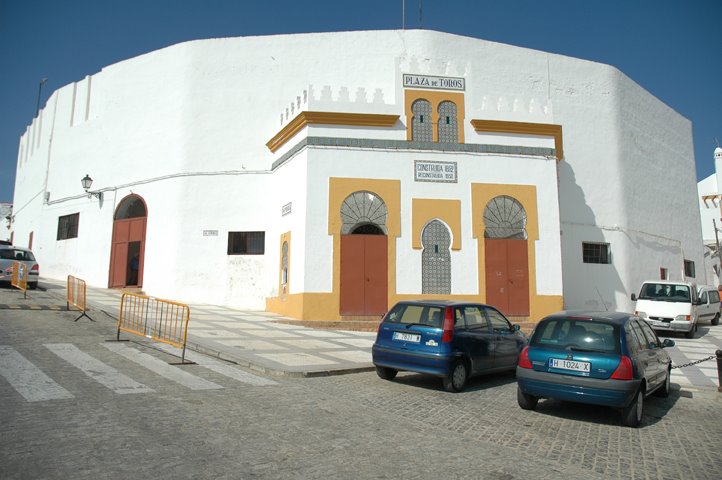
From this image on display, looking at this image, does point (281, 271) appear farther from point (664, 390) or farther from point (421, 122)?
point (664, 390)

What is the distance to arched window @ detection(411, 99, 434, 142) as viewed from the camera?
1773 centimetres

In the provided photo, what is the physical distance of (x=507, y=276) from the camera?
57.0 feet

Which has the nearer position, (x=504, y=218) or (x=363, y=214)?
(x=363, y=214)

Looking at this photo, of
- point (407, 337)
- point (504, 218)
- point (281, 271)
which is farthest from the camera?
point (281, 271)

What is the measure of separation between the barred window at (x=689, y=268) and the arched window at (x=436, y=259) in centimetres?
1617

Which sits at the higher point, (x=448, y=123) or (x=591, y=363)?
(x=448, y=123)

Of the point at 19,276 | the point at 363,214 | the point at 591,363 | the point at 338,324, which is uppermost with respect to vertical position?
the point at 363,214

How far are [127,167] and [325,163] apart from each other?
10975mm

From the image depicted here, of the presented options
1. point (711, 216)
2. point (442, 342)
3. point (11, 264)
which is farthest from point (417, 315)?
point (711, 216)

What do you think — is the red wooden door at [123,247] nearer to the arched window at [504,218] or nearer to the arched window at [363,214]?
the arched window at [363,214]

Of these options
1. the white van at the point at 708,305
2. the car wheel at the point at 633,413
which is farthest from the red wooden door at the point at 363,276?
the white van at the point at 708,305

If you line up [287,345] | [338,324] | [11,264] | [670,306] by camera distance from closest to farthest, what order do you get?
[287,345] → [338,324] → [670,306] → [11,264]

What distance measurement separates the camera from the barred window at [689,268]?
26594 millimetres

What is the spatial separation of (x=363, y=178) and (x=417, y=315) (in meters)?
8.98
